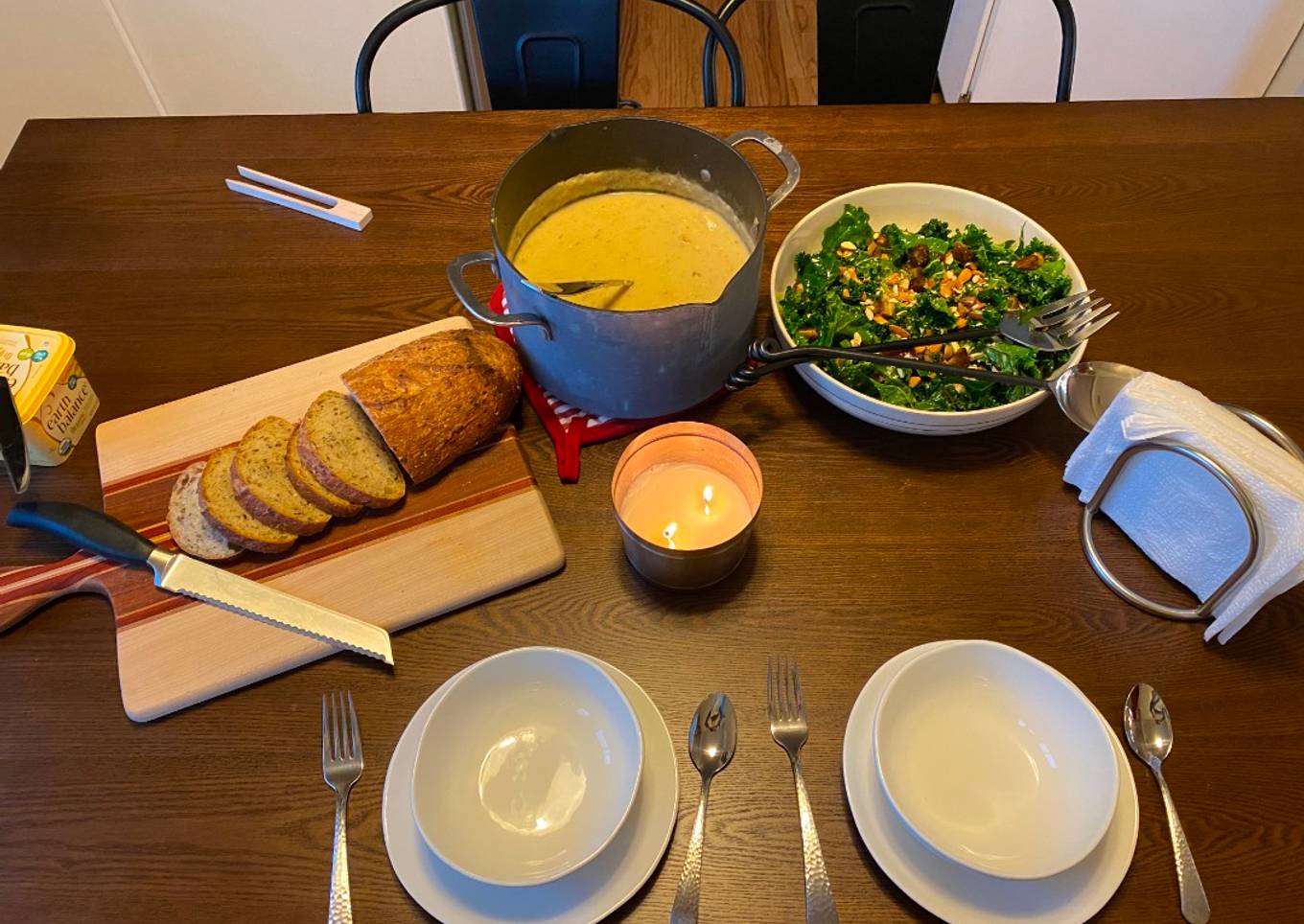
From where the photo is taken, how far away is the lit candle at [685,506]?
0.93 m

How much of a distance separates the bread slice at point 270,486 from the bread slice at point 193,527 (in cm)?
5

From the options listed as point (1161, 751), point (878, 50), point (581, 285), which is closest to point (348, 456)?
point (581, 285)

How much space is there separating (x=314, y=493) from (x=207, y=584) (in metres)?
0.14

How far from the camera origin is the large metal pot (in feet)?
2.99

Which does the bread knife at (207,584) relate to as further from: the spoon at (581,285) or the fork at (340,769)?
the spoon at (581,285)

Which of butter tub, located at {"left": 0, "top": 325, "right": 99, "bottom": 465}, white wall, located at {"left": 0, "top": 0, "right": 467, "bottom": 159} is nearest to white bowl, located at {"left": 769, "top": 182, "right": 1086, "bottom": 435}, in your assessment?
butter tub, located at {"left": 0, "top": 325, "right": 99, "bottom": 465}

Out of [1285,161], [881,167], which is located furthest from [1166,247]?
[881,167]

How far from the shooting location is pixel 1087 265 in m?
1.25

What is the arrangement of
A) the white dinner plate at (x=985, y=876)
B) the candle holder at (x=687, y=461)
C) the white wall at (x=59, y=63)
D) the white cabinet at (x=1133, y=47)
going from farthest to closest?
the white cabinet at (x=1133, y=47), the white wall at (x=59, y=63), the candle holder at (x=687, y=461), the white dinner plate at (x=985, y=876)

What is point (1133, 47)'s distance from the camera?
2.50 metres

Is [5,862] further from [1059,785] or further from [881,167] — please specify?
[881,167]

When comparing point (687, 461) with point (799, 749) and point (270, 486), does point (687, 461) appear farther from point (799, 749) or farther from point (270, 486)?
point (270, 486)

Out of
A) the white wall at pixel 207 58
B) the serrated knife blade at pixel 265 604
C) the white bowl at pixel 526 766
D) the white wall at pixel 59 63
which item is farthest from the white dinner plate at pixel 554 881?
the white wall at pixel 59 63

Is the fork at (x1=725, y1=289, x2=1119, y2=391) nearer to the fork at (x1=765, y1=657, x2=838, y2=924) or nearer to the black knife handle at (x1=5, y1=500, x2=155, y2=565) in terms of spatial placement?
the fork at (x1=765, y1=657, x2=838, y2=924)
